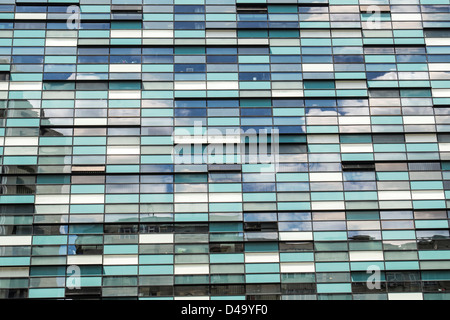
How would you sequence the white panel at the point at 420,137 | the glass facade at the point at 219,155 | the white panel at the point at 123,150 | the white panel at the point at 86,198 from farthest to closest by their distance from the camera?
the white panel at the point at 420,137
the white panel at the point at 123,150
the white panel at the point at 86,198
the glass facade at the point at 219,155

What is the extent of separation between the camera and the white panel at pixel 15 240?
34.8 meters

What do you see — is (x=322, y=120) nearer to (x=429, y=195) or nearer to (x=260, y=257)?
(x=429, y=195)

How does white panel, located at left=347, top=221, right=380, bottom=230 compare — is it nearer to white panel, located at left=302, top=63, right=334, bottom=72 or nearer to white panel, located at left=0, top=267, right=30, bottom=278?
white panel, located at left=302, top=63, right=334, bottom=72

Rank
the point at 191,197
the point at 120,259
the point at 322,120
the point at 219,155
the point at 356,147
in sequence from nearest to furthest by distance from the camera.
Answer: the point at 120,259 < the point at 191,197 < the point at 219,155 < the point at 356,147 < the point at 322,120

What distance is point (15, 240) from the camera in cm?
3488

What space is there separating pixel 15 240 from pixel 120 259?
670 centimetres

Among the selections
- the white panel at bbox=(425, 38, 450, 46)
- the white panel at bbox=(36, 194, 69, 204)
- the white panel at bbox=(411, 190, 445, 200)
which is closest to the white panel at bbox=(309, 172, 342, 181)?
the white panel at bbox=(411, 190, 445, 200)

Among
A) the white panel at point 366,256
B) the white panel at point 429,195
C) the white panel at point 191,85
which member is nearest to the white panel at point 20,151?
the white panel at point 191,85

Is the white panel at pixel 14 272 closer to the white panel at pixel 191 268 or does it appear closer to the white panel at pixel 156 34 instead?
the white panel at pixel 191 268

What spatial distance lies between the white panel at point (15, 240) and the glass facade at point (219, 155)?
0.22ft

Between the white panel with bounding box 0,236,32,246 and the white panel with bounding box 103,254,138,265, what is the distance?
4.96m

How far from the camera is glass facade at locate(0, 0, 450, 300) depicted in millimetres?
34688

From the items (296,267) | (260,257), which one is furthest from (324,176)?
(260,257)

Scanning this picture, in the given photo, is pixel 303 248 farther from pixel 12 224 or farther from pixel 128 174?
pixel 12 224
